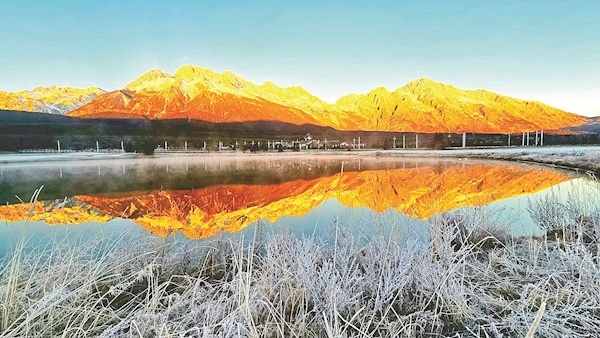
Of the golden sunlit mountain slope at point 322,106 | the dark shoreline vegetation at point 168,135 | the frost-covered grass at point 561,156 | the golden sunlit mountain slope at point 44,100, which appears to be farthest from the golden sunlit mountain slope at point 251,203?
the golden sunlit mountain slope at point 44,100

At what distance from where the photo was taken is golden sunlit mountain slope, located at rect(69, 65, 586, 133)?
3128 centimetres

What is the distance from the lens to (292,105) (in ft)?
140

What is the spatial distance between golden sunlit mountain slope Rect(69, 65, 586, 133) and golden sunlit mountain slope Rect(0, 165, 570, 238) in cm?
2132

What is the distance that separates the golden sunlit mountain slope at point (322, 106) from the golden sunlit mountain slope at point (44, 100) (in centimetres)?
123

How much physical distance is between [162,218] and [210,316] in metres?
4.04

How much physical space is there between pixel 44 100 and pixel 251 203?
98.3ft

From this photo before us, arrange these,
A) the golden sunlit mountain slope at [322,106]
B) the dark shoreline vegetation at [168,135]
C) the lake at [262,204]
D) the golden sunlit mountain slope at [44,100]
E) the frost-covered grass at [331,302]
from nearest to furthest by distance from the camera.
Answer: the frost-covered grass at [331,302], the lake at [262,204], the dark shoreline vegetation at [168,135], the golden sunlit mountain slope at [44,100], the golden sunlit mountain slope at [322,106]

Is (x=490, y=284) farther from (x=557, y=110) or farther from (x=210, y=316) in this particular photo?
(x=557, y=110)

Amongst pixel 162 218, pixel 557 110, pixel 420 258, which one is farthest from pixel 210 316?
pixel 557 110

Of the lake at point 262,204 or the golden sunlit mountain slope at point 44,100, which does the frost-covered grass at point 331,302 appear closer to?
the lake at point 262,204

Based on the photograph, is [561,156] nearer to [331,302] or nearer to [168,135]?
[331,302]

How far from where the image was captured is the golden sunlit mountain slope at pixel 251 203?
17.8 ft

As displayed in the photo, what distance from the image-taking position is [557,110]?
30281mm

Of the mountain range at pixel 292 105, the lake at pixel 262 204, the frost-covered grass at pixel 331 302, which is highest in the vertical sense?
the mountain range at pixel 292 105
